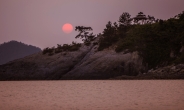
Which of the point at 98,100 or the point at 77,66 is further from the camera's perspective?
the point at 77,66

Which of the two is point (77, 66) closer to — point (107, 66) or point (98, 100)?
point (107, 66)

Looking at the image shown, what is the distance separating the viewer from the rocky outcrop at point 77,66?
63.5 meters

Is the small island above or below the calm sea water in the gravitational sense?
above

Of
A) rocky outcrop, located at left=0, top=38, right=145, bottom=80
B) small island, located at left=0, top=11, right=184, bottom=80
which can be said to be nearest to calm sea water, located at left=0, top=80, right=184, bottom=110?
small island, located at left=0, top=11, right=184, bottom=80

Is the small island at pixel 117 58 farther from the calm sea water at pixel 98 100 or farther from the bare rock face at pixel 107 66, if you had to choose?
the calm sea water at pixel 98 100

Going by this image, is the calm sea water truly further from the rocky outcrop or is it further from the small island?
the rocky outcrop

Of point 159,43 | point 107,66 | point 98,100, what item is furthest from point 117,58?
point 98,100

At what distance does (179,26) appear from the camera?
65000 mm

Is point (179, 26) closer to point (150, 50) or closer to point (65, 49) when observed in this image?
point (150, 50)

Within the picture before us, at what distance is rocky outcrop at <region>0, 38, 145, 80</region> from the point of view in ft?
208

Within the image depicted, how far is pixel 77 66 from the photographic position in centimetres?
7288

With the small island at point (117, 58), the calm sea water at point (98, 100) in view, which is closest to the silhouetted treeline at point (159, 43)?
the small island at point (117, 58)

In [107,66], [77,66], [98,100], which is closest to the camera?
[98,100]

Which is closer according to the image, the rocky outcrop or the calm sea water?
the calm sea water
